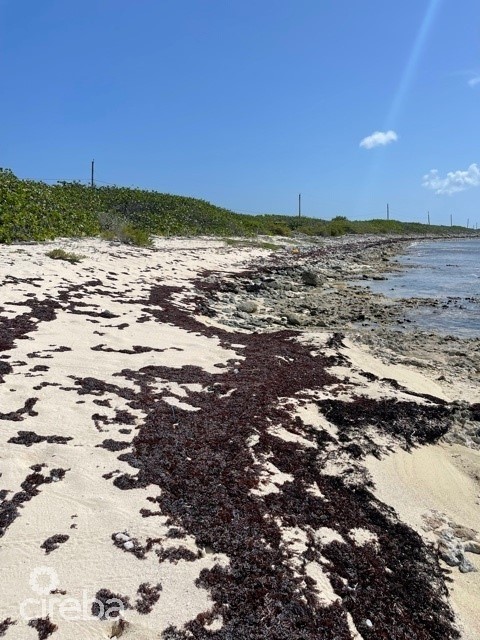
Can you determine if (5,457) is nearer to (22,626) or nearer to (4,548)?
(4,548)

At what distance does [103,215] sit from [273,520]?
26.7m

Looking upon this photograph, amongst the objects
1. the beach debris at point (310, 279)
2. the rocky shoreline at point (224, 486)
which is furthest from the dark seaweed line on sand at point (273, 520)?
the beach debris at point (310, 279)

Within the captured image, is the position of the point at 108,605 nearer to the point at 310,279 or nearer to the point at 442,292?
the point at 310,279

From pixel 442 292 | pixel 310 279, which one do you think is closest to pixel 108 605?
pixel 310 279

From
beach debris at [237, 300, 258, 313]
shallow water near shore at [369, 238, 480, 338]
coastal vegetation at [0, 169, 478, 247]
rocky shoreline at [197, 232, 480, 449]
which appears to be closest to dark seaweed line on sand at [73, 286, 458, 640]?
rocky shoreline at [197, 232, 480, 449]

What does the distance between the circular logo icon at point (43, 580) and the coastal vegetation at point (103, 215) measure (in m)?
16.4

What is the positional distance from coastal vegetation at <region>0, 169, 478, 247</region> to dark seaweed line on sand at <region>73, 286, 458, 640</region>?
48.6ft

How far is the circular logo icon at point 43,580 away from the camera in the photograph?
8.61 feet

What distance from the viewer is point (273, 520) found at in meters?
3.51

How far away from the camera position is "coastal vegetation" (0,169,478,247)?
2012 cm

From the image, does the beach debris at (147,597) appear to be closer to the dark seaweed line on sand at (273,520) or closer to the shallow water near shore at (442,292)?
the dark seaweed line on sand at (273,520)

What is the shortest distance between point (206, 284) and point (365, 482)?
1159cm

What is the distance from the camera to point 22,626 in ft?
7.85

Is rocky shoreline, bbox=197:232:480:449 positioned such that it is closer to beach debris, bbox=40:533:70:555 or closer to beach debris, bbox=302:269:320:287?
beach debris, bbox=302:269:320:287
